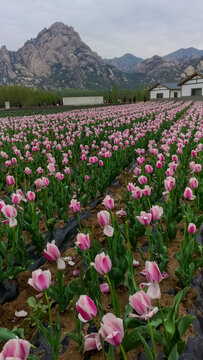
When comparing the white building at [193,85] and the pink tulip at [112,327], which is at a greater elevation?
the white building at [193,85]

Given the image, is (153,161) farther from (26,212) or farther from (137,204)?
(26,212)

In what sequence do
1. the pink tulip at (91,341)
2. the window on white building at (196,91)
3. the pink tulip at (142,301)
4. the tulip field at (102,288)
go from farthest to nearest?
the window on white building at (196,91)
the pink tulip at (91,341)
the tulip field at (102,288)
the pink tulip at (142,301)

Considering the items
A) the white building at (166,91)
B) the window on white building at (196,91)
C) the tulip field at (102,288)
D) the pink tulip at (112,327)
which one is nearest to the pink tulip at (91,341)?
the tulip field at (102,288)

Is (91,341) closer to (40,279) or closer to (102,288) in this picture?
(40,279)

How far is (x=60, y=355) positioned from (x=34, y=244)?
1663 millimetres

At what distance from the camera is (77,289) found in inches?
84.7

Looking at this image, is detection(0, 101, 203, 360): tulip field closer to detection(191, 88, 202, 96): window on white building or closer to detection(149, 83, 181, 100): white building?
detection(191, 88, 202, 96): window on white building

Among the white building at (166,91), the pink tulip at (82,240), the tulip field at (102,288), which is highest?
the white building at (166,91)

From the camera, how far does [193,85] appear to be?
47812 mm

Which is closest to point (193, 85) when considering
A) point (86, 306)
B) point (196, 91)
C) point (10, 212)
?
point (196, 91)

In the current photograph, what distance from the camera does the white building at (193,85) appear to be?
4672 cm

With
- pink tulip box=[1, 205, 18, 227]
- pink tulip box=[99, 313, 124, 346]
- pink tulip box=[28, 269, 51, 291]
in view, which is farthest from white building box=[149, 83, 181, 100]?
pink tulip box=[99, 313, 124, 346]

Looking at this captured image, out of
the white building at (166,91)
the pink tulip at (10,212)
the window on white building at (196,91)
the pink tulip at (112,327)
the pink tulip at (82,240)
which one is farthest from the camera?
the white building at (166,91)

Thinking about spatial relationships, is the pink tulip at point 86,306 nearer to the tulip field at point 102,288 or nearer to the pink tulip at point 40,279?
the tulip field at point 102,288
